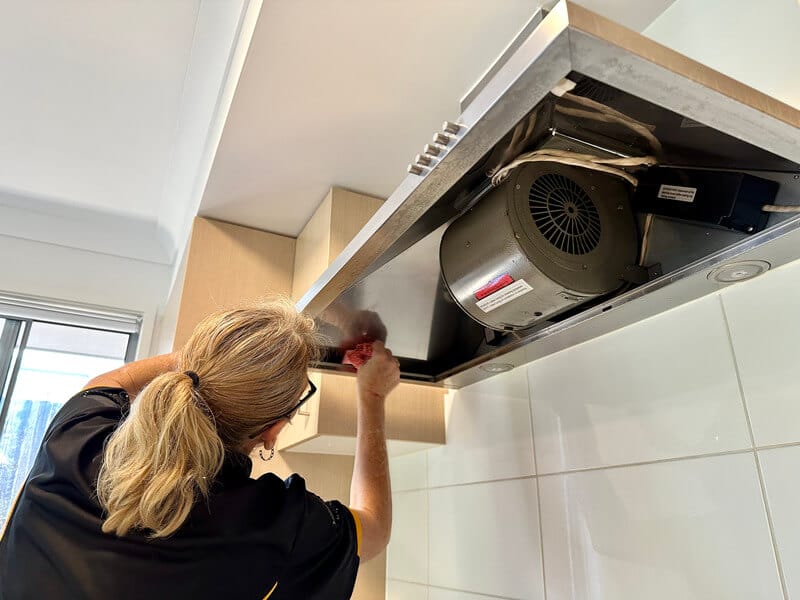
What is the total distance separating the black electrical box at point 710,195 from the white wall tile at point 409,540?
902 millimetres

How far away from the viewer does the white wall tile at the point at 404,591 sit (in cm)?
127

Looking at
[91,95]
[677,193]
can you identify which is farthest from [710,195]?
[91,95]

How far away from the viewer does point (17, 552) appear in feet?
2.05

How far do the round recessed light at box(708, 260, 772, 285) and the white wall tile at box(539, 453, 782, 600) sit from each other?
21 centimetres

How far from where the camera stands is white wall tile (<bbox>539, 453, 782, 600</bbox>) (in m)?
0.66

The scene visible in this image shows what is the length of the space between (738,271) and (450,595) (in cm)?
85

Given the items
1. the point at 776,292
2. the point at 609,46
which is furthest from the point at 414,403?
the point at 609,46

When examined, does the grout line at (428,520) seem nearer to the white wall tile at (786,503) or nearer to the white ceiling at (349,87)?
the white ceiling at (349,87)

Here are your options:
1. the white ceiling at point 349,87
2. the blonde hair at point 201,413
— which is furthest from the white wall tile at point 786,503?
the white ceiling at point 349,87

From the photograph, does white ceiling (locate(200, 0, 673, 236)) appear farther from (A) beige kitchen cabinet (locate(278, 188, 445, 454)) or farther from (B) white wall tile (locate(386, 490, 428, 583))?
(B) white wall tile (locate(386, 490, 428, 583))

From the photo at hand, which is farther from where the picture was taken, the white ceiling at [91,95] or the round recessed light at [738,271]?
the white ceiling at [91,95]

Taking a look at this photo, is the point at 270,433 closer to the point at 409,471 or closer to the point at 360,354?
the point at 360,354

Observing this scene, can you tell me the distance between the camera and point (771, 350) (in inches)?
26.3

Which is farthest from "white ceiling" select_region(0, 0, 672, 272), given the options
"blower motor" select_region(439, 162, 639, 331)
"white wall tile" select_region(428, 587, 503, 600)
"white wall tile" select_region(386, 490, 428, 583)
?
"white wall tile" select_region(428, 587, 503, 600)
